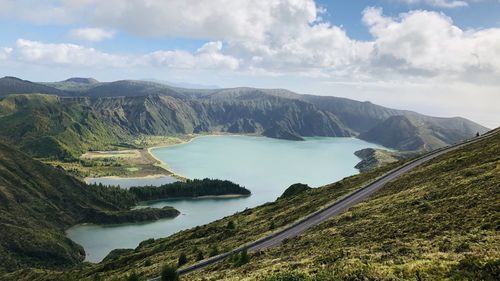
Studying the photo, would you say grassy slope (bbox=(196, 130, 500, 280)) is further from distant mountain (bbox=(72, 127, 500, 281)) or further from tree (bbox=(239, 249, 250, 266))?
tree (bbox=(239, 249, 250, 266))

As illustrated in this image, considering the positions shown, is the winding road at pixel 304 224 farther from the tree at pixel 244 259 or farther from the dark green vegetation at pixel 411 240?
the dark green vegetation at pixel 411 240

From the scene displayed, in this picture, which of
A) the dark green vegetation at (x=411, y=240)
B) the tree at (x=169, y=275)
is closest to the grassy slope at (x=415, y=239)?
the dark green vegetation at (x=411, y=240)

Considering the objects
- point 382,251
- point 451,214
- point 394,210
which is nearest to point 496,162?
point 394,210

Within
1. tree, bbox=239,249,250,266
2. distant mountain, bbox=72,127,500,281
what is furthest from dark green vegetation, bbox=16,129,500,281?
tree, bbox=239,249,250,266

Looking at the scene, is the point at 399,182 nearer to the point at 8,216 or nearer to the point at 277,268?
the point at 277,268

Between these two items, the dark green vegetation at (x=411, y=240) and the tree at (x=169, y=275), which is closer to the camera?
the dark green vegetation at (x=411, y=240)

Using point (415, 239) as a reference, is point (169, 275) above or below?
below

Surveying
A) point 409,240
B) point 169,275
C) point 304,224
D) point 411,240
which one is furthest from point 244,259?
point 304,224

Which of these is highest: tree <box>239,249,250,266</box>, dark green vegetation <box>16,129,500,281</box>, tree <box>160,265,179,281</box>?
dark green vegetation <box>16,129,500,281</box>

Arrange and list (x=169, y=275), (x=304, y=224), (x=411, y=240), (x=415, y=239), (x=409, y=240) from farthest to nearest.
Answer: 1. (x=304, y=224)
2. (x=169, y=275)
3. (x=409, y=240)
4. (x=411, y=240)
5. (x=415, y=239)

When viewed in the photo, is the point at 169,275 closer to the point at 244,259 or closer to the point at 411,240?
the point at 244,259

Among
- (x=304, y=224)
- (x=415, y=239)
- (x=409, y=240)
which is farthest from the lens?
(x=304, y=224)
